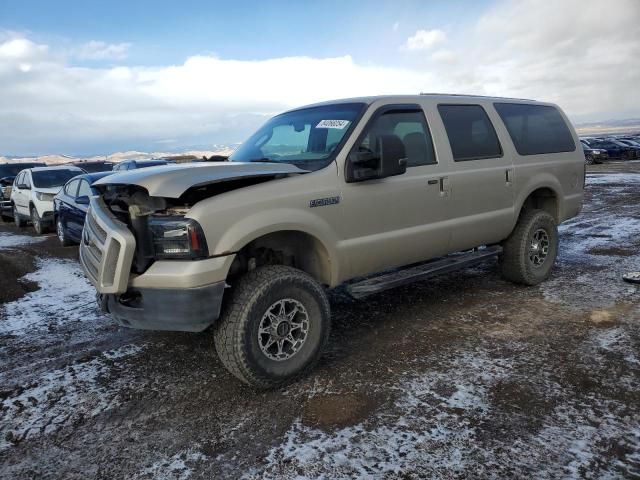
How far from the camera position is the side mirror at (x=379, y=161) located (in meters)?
3.79

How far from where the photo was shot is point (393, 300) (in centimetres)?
538

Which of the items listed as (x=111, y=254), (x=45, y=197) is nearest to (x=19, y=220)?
(x=45, y=197)

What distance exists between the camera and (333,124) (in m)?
4.22

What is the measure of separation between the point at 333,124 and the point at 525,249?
2.68 meters

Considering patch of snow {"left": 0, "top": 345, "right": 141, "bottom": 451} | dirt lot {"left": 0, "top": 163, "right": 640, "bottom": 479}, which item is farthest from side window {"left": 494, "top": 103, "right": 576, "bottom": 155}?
patch of snow {"left": 0, "top": 345, "right": 141, "bottom": 451}

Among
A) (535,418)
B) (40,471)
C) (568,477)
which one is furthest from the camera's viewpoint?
(535,418)

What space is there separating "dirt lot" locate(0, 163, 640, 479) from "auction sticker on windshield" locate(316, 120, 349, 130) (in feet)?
5.90

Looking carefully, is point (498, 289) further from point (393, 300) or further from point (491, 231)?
point (393, 300)

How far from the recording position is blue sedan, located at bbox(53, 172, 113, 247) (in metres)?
8.69

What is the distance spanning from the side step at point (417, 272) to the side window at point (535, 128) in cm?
119

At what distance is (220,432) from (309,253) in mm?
1507

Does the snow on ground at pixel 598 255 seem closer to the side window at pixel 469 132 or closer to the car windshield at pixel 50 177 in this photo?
the side window at pixel 469 132

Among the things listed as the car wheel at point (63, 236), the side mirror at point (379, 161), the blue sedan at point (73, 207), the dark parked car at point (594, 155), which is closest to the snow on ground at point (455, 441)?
the side mirror at point (379, 161)

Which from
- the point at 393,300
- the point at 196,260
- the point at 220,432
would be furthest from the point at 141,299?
the point at 393,300
